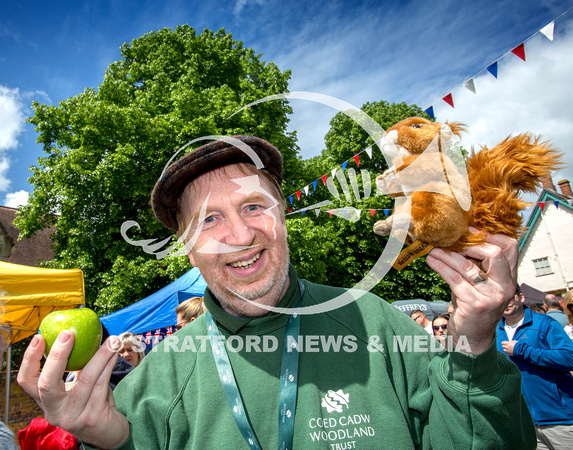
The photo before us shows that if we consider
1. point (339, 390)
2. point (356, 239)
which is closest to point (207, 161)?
point (339, 390)

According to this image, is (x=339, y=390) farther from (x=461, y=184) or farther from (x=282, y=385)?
(x=461, y=184)

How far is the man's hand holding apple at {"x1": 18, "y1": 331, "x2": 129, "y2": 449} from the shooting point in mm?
1290

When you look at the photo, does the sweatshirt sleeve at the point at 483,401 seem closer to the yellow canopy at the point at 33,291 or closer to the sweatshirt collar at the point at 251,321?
the sweatshirt collar at the point at 251,321

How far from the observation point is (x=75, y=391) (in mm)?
1329

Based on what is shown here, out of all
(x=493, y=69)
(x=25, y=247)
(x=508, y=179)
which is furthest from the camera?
(x=25, y=247)

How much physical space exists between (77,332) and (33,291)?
403 cm

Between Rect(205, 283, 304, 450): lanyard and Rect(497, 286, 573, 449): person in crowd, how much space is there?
9.91ft

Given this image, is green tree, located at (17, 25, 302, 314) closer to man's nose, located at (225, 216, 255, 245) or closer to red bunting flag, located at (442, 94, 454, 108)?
red bunting flag, located at (442, 94, 454, 108)

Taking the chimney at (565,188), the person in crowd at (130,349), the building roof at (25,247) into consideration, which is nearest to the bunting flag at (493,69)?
the person in crowd at (130,349)

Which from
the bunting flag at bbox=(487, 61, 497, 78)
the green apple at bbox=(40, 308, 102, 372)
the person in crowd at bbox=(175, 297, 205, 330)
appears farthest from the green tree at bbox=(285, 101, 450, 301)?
the green apple at bbox=(40, 308, 102, 372)

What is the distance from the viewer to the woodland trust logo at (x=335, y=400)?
1.56 metres

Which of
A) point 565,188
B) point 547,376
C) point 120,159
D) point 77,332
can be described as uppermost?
point 120,159

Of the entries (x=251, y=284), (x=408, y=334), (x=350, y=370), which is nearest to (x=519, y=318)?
(x=408, y=334)

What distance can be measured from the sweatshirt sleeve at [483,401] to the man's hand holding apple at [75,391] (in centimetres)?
129
